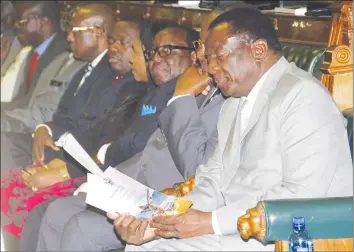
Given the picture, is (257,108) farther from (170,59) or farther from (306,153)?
(170,59)

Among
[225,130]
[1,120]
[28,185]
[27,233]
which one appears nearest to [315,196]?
[225,130]

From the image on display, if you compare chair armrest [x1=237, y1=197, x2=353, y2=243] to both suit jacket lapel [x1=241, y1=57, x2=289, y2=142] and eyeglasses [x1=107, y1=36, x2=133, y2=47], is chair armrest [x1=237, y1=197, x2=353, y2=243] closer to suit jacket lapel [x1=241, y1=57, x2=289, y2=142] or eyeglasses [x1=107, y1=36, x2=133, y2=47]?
suit jacket lapel [x1=241, y1=57, x2=289, y2=142]

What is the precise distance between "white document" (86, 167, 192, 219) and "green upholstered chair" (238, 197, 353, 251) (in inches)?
15.9

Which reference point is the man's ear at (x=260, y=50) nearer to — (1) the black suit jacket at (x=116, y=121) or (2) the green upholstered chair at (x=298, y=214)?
(2) the green upholstered chair at (x=298, y=214)

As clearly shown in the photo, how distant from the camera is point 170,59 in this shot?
154 inches

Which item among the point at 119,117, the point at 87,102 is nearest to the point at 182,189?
the point at 119,117

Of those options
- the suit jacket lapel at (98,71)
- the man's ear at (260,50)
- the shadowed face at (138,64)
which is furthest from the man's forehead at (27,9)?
the man's ear at (260,50)

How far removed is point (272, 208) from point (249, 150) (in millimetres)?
377

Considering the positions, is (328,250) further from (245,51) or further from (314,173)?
(245,51)

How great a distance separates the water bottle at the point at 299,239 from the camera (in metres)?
2.56

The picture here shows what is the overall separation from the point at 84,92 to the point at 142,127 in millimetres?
1089

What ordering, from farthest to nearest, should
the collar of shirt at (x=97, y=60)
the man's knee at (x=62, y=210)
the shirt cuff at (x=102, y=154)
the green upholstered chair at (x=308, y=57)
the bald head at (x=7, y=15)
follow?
the bald head at (x=7, y=15), the collar of shirt at (x=97, y=60), the shirt cuff at (x=102, y=154), the man's knee at (x=62, y=210), the green upholstered chair at (x=308, y=57)

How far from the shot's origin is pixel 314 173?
272cm

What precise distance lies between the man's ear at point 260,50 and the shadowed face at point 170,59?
94cm
